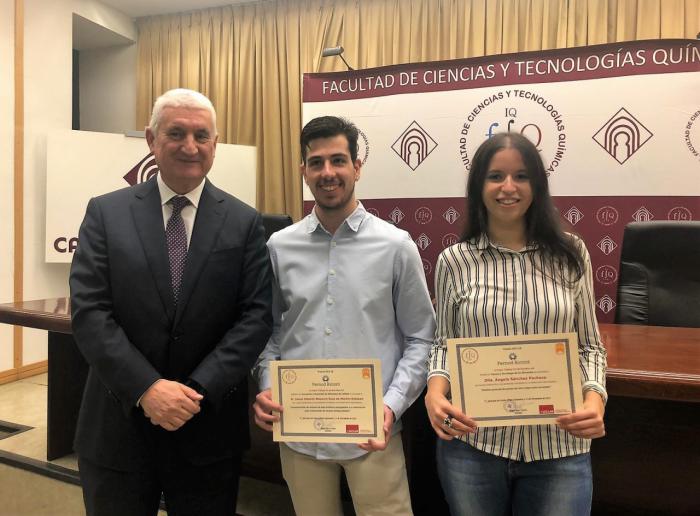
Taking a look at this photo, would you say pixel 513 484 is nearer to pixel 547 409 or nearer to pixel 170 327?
pixel 547 409

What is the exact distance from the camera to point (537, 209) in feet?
3.79

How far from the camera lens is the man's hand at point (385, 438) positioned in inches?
44.6

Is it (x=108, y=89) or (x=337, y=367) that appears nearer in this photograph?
(x=337, y=367)

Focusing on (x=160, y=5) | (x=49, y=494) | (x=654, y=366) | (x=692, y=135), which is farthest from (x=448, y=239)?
(x=160, y=5)

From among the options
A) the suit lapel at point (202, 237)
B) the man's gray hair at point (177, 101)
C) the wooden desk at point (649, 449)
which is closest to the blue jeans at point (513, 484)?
the wooden desk at point (649, 449)

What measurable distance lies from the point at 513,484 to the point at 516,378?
25 centimetres

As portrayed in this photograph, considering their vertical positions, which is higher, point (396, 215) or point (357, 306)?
point (396, 215)

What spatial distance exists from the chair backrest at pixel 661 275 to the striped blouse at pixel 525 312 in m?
1.25

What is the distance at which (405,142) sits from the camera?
333 cm

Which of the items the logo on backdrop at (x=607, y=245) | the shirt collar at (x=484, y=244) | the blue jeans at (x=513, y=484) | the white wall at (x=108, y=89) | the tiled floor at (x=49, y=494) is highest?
the white wall at (x=108, y=89)

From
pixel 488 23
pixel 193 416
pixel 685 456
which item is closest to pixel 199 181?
pixel 193 416

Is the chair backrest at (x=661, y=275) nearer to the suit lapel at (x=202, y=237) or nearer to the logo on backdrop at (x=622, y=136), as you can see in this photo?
the logo on backdrop at (x=622, y=136)

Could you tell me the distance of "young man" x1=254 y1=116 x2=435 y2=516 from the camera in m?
1.24

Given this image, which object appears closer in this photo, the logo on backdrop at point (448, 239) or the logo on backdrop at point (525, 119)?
the logo on backdrop at point (525, 119)
